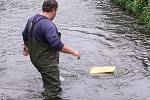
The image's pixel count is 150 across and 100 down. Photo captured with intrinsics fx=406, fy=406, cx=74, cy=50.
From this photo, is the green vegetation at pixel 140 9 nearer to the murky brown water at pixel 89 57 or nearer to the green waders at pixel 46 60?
the murky brown water at pixel 89 57

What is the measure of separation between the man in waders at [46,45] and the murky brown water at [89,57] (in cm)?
73

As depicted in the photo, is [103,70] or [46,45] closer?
[46,45]

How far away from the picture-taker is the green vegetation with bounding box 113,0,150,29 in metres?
15.4

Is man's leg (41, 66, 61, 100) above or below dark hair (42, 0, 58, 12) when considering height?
below

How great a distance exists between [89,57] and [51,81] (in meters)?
3.79

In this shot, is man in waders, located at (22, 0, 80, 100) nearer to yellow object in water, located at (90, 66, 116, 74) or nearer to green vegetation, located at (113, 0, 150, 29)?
yellow object in water, located at (90, 66, 116, 74)

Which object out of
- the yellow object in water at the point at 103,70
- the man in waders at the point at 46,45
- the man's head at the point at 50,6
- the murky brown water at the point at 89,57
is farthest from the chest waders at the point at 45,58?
the yellow object in water at the point at 103,70

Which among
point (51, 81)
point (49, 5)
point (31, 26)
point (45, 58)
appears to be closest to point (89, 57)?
point (51, 81)

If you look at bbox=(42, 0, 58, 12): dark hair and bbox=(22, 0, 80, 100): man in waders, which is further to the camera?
bbox=(42, 0, 58, 12): dark hair

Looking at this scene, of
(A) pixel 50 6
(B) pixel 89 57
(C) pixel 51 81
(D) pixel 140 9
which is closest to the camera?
(A) pixel 50 6

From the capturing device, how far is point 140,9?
16844 millimetres

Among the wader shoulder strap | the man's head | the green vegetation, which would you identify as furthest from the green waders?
the green vegetation

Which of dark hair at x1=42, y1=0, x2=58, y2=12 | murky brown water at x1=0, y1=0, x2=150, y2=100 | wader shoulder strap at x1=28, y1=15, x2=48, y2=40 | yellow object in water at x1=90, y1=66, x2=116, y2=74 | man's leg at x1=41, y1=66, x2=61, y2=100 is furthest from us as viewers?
yellow object in water at x1=90, y1=66, x2=116, y2=74

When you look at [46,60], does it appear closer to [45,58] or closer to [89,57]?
[45,58]
